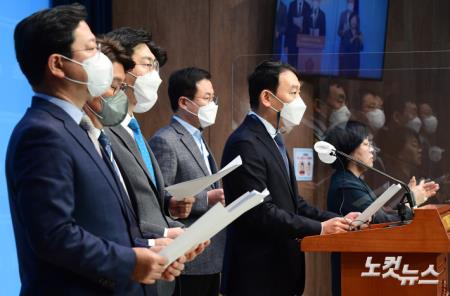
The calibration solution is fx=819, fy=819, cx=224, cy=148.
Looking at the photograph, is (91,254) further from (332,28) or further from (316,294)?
(332,28)

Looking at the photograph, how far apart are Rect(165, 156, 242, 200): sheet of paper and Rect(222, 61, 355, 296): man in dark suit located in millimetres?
816

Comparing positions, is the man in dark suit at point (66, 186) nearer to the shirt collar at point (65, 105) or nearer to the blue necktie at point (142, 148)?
the shirt collar at point (65, 105)

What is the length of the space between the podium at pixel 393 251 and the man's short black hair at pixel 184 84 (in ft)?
4.69

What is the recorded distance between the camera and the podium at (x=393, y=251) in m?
3.06

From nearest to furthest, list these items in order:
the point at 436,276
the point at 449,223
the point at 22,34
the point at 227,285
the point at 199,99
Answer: the point at 22,34 → the point at 436,276 → the point at 449,223 → the point at 227,285 → the point at 199,99

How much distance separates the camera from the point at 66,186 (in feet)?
6.48

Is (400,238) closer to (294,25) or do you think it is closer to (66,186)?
(66,186)

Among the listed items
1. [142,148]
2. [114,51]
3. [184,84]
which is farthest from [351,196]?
[114,51]

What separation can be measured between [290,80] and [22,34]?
6.46 feet

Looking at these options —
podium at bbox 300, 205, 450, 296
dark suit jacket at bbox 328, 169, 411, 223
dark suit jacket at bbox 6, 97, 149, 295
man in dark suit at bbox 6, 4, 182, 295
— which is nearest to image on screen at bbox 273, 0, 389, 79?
dark suit jacket at bbox 328, 169, 411, 223

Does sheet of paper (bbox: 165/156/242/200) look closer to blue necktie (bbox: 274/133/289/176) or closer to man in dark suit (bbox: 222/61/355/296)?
man in dark suit (bbox: 222/61/355/296)

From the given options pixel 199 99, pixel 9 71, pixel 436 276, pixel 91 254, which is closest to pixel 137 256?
pixel 91 254

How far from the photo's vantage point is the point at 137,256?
6.61ft

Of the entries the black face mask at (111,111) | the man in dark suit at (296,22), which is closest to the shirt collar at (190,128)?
the black face mask at (111,111)
